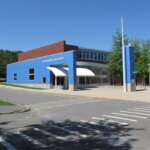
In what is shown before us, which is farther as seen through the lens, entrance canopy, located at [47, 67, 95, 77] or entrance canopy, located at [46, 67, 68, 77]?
entrance canopy, located at [47, 67, 95, 77]

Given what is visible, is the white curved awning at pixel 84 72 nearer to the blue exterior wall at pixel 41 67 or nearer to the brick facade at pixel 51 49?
the blue exterior wall at pixel 41 67

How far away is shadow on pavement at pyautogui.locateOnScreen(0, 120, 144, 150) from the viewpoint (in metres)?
8.75

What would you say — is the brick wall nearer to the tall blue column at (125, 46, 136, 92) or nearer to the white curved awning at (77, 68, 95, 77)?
the white curved awning at (77, 68, 95, 77)

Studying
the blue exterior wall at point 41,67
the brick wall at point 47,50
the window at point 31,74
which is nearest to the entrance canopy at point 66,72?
the blue exterior wall at point 41,67

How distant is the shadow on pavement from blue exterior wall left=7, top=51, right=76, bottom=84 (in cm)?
3264

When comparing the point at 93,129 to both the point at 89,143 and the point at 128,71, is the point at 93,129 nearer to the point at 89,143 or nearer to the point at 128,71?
the point at 89,143

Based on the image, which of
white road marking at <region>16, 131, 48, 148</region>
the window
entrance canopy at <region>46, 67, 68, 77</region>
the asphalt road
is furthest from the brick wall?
white road marking at <region>16, 131, 48, 148</region>

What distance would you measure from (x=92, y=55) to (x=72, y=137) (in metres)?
57.3

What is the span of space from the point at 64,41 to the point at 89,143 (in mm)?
51053

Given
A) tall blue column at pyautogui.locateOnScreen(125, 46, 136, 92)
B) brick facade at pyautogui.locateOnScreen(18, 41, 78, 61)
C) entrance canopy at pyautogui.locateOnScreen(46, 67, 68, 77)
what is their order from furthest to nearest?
brick facade at pyautogui.locateOnScreen(18, 41, 78, 61) < entrance canopy at pyautogui.locateOnScreen(46, 67, 68, 77) < tall blue column at pyautogui.locateOnScreen(125, 46, 136, 92)

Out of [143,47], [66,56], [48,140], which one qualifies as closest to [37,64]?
[66,56]

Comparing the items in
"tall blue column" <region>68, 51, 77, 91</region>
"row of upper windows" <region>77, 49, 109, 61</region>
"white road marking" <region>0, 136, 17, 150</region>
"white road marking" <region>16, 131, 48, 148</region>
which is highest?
"row of upper windows" <region>77, 49, 109, 61</region>

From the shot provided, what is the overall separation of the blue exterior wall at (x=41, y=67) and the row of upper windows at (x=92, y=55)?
1032cm

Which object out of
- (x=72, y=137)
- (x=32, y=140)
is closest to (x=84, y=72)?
(x=72, y=137)
